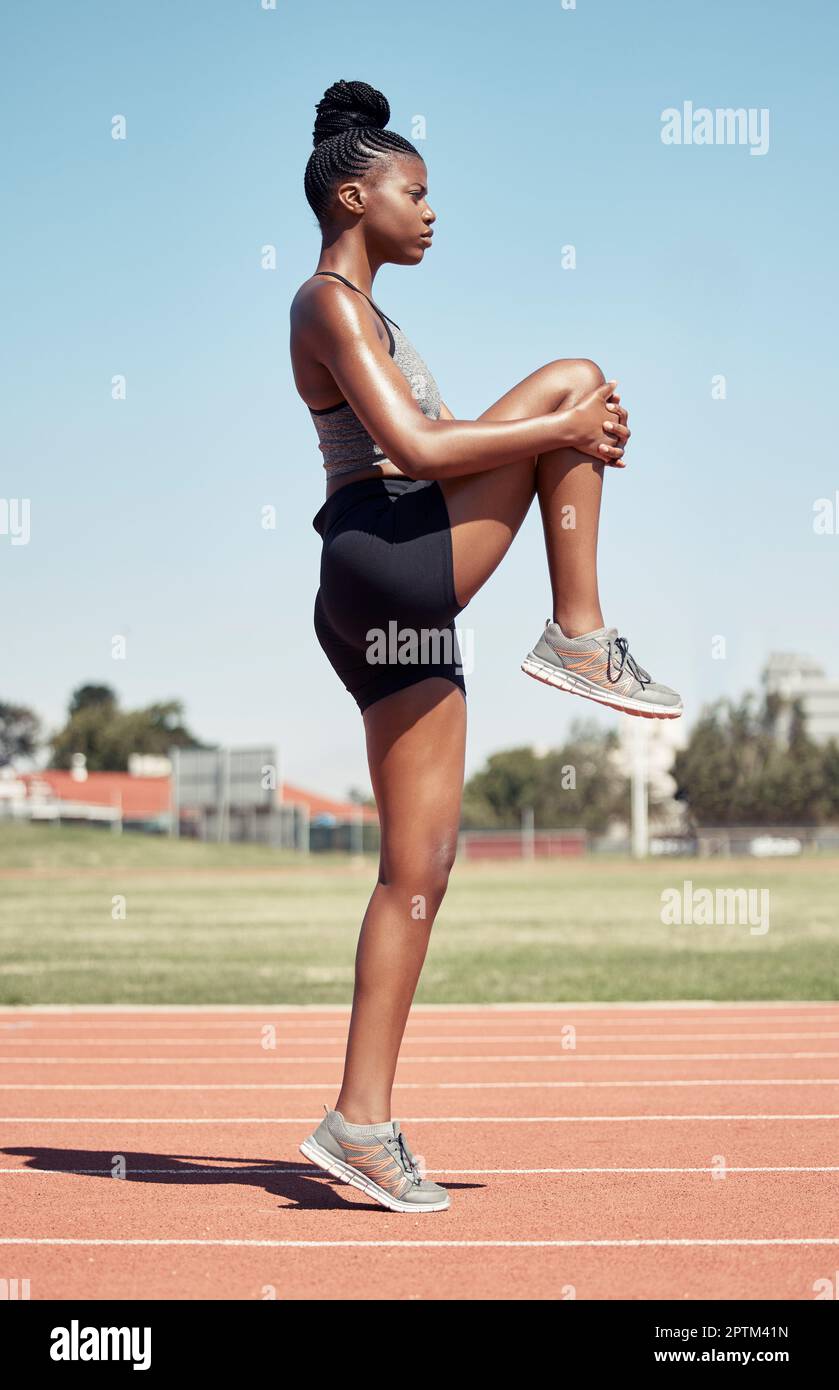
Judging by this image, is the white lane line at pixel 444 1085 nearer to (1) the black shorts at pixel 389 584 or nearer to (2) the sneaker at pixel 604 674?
(1) the black shorts at pixel 389 584

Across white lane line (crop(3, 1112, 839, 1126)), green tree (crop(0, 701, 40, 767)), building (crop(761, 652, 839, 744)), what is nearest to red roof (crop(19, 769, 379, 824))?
green tree (crop(0, 701, 40, 767))

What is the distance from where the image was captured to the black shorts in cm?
351

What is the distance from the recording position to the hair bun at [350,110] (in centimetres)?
383

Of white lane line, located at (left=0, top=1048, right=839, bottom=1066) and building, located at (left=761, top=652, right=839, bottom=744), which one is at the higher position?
building, located at (left=761, top=652, right=839, bottom=744)

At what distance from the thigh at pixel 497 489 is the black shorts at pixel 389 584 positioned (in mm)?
29

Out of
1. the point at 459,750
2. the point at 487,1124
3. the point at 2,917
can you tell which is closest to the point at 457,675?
the point at 459,750

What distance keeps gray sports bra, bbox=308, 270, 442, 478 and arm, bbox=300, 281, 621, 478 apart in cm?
16

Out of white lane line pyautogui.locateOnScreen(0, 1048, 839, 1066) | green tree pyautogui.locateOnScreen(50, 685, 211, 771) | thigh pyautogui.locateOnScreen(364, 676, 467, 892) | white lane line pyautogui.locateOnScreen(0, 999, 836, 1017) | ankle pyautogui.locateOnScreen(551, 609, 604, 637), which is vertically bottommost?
white lane line pyautogui.locateOnScreen(0, 999, 836, 1017)

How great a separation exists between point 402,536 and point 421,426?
9.8 inches

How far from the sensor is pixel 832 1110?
5.48m

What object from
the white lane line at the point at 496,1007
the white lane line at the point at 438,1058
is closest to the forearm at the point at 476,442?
the white lane line at the point at 438,1058

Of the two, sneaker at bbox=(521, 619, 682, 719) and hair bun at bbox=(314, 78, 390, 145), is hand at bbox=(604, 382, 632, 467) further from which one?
hair bun at bbox=(314, 78, 390, 145)

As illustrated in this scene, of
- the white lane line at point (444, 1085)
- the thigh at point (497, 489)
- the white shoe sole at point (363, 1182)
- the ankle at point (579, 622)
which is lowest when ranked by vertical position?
the white lane line at point (444, 1085)
